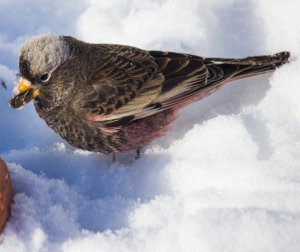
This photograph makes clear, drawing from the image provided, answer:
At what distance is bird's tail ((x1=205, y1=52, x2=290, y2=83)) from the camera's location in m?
4.91

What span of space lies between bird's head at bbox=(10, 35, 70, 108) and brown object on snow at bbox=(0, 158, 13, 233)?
865mm

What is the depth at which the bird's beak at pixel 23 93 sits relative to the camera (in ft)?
14.9

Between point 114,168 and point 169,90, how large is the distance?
72cm

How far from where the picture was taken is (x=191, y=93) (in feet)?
15.8

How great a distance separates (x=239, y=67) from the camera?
496cm

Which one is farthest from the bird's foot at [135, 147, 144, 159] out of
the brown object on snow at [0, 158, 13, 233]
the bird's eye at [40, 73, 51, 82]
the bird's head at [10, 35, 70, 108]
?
the brown object on snow at [0, 158, 13, 233]

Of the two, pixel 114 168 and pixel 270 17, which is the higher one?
pixel 270 17

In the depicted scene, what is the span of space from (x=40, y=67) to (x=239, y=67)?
1545 mm

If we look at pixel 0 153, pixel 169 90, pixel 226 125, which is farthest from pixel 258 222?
pixel 0 153

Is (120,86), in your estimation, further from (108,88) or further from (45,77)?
(45,77)

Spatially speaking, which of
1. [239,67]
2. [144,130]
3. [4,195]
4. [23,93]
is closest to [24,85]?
[23,93]

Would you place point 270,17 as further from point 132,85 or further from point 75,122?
point 75,122

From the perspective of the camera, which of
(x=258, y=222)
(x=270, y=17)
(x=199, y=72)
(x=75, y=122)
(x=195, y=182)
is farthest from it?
(x=270, y=17)

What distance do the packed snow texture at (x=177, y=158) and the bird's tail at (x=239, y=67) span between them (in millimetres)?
127
